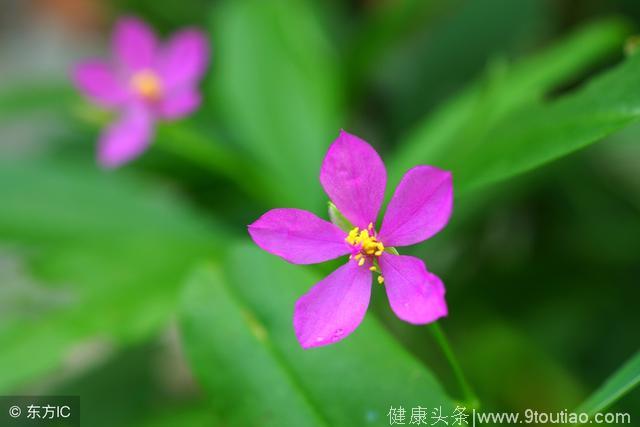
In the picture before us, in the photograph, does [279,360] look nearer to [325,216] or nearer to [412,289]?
[412,289]

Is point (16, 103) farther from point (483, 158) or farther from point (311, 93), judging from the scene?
point (483, 158)

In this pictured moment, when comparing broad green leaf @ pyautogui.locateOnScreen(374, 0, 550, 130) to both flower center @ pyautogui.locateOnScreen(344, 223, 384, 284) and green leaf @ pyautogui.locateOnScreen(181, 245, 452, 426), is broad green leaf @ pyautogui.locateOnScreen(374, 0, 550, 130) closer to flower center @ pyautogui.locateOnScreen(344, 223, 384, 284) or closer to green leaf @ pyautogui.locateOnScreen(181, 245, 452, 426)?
green leaf @ pyautogui.locateOnScreen(181, 245, 452, 426)

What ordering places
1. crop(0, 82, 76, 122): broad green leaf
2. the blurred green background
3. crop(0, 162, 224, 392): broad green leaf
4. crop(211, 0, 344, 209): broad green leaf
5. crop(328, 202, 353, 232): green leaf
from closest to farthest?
crop(328, 202, 353, 232): green leaf, the blurred green background, crop(0, 162, 224, 392): broad green leaf, crop(211, 0, 344, 209): broad green leaf, crop(0, 82, 76, 122): broad green leaf

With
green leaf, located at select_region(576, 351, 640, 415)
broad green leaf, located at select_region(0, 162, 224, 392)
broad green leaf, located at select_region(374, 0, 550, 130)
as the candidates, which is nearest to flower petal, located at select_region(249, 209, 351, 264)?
green leaf, located at select_region(576, 351, 640, 415)

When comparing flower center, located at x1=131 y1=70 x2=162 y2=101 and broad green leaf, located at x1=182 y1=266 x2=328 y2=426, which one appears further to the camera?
flower center, located at x1=131 y1=70 x2=162 y2=101

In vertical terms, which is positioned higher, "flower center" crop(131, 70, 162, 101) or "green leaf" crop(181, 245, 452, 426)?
"flower center" crop(131, 70, 162, 101)

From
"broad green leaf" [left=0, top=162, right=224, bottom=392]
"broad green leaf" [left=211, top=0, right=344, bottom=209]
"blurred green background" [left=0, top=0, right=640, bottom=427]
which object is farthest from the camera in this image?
"broad green leaf" [left=211, top=0, right=344, bottom=209]

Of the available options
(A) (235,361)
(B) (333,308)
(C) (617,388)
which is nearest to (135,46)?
(A) (235,361)
